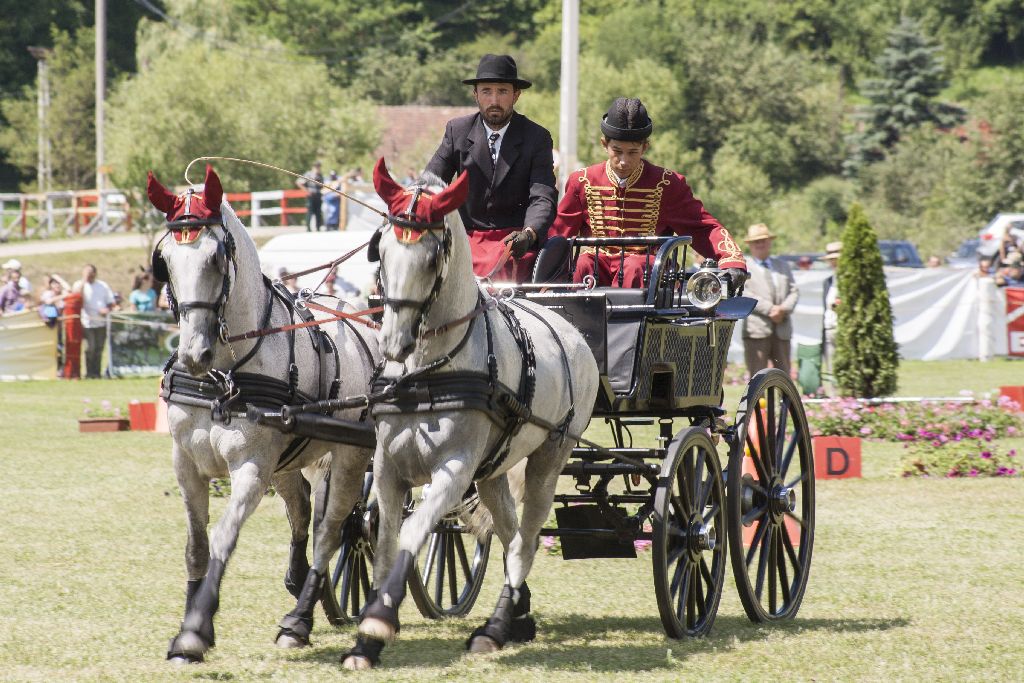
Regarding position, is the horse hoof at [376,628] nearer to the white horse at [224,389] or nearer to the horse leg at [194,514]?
the white horse at [224,389]

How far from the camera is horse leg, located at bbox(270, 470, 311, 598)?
7.35 metres

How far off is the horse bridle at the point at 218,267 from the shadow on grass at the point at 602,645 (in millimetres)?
1497

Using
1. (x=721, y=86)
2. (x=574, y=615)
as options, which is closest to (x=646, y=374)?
(x=574, y=615)

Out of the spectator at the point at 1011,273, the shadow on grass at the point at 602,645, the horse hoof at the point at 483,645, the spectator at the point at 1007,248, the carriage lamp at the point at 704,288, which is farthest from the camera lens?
the spectator at the point at 1007,248

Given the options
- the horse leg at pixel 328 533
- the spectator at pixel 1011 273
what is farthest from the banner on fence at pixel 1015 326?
the horse leg at pixel 328 533

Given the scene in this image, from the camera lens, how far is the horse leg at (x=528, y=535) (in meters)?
6.91

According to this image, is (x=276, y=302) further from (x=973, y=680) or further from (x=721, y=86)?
(x=721, y=86)

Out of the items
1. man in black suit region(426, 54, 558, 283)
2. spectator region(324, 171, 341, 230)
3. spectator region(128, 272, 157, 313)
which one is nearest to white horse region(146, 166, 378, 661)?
man in black suit region(426, 54, 558, 283)

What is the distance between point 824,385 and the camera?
19453mm

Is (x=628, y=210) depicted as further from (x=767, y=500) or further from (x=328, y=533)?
(x=328, y=533)

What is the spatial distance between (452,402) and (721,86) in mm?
82252

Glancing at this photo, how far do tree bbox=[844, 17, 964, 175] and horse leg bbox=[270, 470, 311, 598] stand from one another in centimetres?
7238

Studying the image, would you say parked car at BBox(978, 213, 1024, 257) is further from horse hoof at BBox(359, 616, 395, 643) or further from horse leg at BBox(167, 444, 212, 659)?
horse hoof at BBox(359, 616, 395, 643)

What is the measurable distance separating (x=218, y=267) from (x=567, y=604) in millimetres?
3052
